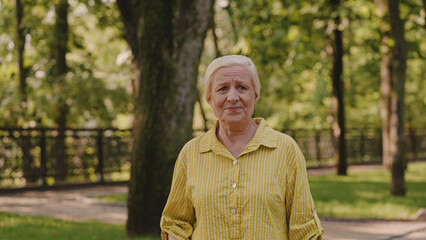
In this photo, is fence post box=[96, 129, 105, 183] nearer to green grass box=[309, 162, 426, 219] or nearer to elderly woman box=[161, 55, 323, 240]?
green grass box=[309, 162, 426, 219]

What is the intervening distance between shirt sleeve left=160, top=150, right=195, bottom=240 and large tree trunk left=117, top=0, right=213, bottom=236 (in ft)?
15.4

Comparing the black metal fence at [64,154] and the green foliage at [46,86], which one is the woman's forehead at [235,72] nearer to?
the black metal fence at [64,154]

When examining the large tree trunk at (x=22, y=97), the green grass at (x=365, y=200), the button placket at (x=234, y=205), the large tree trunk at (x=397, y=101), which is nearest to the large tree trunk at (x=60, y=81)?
the large tree trunk at (x=22, y=97)

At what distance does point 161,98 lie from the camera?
7570 mm

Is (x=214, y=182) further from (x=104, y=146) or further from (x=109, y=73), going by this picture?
(x=109, y=73)

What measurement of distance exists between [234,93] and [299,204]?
0.57 meters

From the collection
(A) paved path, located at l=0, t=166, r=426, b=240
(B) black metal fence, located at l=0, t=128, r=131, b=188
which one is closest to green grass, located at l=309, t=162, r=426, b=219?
(A) paved path, located at l=0, t=166, r=426, b=240

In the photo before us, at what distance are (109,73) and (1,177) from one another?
1127cm

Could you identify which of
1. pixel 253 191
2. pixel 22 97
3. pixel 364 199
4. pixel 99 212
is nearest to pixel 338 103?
pixel 364 199

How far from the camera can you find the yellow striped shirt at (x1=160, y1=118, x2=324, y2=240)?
2.57 m

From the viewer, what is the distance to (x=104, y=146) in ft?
59.0

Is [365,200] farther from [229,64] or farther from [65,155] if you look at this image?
[229,64]

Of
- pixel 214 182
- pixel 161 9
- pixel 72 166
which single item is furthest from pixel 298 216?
pixel 72 166

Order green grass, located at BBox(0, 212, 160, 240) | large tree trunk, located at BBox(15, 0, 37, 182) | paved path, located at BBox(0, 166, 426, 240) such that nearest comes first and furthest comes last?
green grass, located at BBox(0, 212, 160, 240) < paved path, located at BBox(0, 166, 426, 240) < large tree trunk, located at BBox(15, 0, 37, 182)
